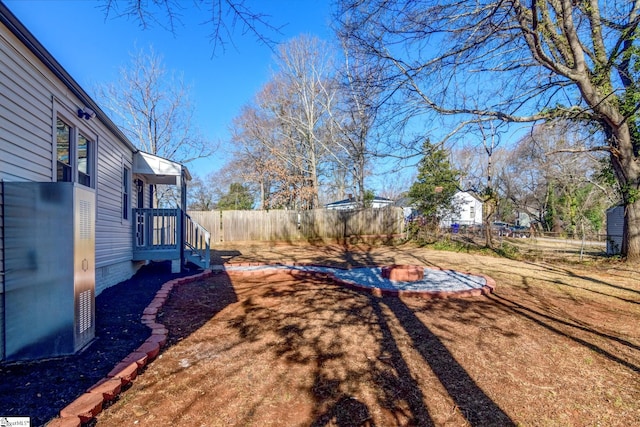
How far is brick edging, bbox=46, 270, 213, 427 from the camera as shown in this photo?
6.52ft

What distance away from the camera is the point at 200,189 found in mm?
31844

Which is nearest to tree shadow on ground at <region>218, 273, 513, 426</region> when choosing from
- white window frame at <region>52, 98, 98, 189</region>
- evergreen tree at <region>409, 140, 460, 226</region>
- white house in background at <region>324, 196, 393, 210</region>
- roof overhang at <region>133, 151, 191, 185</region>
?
white window frame at <region>52, 98, 98, 189</region>

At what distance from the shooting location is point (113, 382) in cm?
240

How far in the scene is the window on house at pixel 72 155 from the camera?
4.60m

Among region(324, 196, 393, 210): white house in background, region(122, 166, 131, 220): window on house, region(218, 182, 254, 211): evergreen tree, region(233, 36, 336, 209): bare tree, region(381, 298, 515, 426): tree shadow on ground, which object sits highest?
region(233, 36, 336, 209): bare tree

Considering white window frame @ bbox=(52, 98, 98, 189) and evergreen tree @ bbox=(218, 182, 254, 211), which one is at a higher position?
evergreen tree @ bbox=(218, 182, 254, 211)

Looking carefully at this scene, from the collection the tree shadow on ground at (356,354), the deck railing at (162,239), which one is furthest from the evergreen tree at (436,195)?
the tree shadow on ground at (356,354)

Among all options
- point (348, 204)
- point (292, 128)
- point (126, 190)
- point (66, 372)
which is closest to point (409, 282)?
point (66, 372)

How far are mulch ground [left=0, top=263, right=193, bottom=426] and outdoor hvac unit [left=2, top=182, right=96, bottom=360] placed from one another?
0.18 meters

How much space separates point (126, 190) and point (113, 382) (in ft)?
19.8

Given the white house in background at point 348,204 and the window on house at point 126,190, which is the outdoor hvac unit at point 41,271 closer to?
the window on house at point 126,190

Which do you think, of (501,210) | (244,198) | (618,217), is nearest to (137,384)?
(618,217)

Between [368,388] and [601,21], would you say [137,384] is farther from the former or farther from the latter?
[601,21]

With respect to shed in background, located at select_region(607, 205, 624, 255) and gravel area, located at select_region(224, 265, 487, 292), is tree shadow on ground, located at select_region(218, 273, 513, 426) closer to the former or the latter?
gravel area, located at select_region(224, 265, 487, 292)
